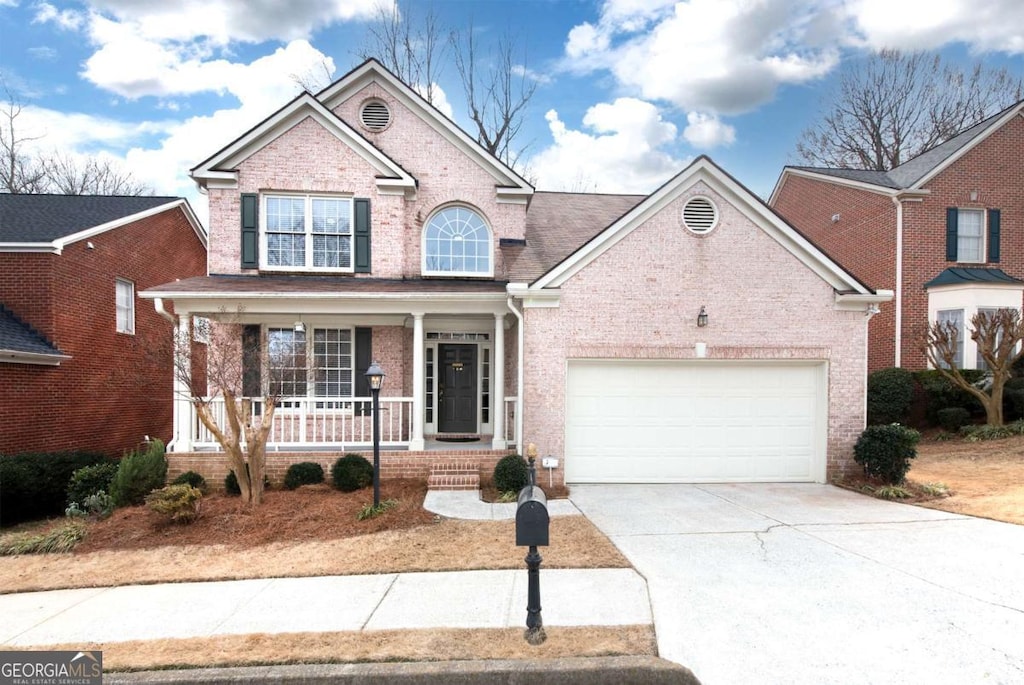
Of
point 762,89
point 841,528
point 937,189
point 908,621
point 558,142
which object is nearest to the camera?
point 908,621

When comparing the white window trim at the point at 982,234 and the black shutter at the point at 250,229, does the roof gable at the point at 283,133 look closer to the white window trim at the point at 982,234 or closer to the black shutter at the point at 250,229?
the black shutter at the point at 250,229

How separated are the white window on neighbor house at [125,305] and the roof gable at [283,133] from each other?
482 cm

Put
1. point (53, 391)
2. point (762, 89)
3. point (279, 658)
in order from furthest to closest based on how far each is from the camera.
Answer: point (762, 89), point (53, 391), point (279, 658)

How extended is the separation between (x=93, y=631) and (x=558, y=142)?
861 inches

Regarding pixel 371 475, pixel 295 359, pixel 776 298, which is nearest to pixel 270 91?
pixel 295 359

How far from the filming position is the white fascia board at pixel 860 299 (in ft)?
30.1

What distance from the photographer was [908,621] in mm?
4355

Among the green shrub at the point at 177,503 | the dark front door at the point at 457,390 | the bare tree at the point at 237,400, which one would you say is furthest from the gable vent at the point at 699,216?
the green shrub at the point at 177,503

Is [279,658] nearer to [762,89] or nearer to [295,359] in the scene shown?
[295,359]

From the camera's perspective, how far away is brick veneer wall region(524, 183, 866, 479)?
9.12 m

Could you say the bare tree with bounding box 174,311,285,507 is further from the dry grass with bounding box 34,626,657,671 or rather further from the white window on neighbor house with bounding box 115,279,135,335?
the white window on neighbor house with bounding box 115,279,135,335

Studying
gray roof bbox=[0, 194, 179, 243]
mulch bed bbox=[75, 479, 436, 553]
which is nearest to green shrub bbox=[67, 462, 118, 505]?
mulch bed bbox=[75, 479, 436, 553]

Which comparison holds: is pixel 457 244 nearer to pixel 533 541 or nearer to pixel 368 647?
pixel 533 541

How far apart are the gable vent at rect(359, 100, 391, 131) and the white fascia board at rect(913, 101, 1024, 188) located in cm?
1489
